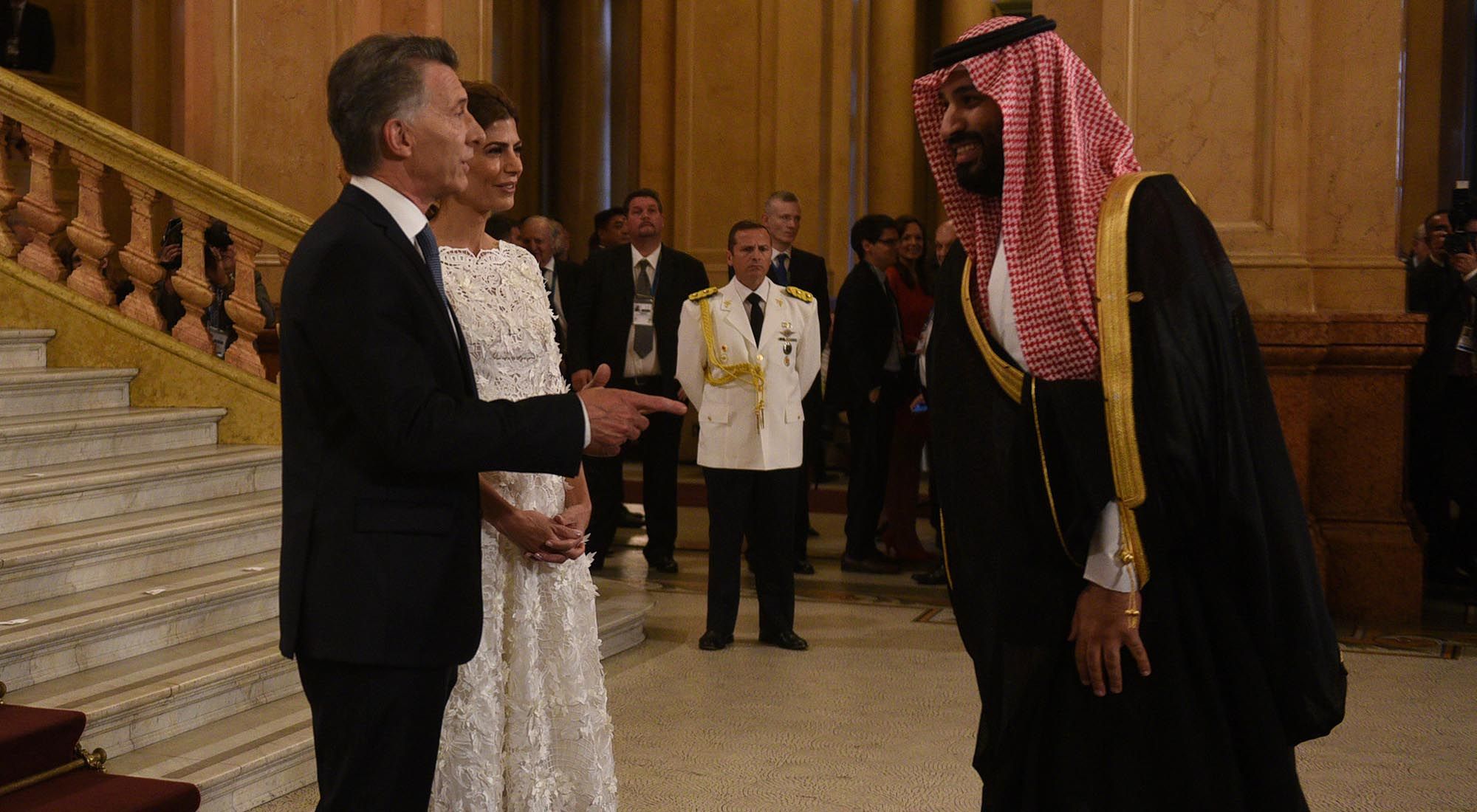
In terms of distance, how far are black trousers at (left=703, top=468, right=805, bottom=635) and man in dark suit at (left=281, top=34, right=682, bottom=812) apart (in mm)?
3648

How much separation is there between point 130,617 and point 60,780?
28.7 inches

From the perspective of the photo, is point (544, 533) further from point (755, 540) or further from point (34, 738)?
point (755, 540)

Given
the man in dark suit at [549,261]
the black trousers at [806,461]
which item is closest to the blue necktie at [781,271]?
the black trousers at [806,461]

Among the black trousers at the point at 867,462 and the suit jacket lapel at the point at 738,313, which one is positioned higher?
the suit jacket lapel at the point at 738,313

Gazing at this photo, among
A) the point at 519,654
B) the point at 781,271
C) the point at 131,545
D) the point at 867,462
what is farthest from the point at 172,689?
the point at 781,271

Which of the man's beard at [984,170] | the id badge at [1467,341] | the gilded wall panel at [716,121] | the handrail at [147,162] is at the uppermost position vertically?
the gilded wall panel at [716,121]

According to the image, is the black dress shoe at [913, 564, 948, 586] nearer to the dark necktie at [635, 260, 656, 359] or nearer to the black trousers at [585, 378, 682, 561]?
the black trousers at [585, 378, 682, 561]

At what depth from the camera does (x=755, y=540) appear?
600 cm

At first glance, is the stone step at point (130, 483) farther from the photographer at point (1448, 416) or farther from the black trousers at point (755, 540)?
the photographer at point (1448, 416)

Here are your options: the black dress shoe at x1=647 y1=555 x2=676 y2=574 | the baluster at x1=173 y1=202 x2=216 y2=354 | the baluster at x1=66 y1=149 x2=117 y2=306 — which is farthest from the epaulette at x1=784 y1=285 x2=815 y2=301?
the baluster at x1=66 y1=149 x2=117 y2=306

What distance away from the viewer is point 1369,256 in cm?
676

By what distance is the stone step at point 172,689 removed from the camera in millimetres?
3941

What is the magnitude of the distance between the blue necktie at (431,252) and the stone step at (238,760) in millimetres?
2035

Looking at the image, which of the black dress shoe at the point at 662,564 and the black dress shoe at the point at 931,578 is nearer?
the black dress shoe at the point at 931,578
